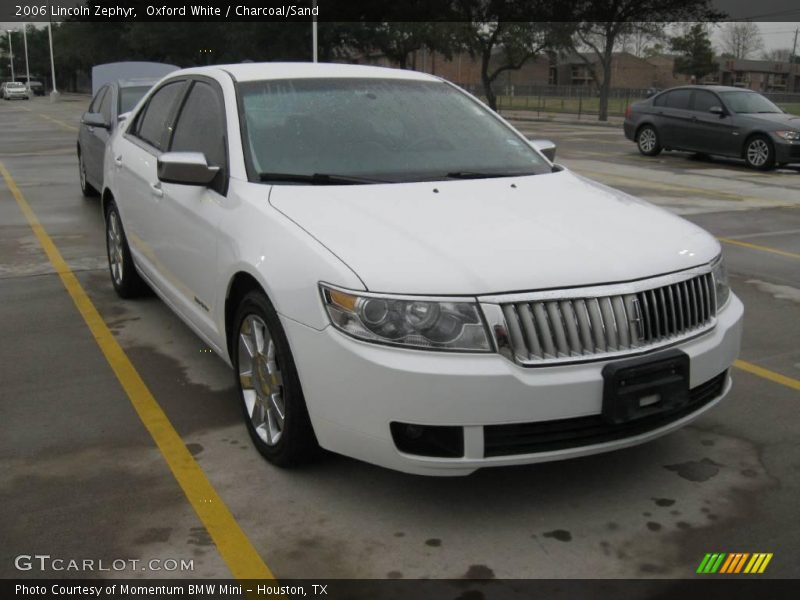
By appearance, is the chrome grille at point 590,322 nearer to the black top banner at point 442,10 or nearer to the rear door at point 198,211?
the rear door at point 198,211

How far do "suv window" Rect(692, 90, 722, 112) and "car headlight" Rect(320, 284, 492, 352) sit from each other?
1546cm

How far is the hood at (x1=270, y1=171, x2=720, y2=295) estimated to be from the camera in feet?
10.2

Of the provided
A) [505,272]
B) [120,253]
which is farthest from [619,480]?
[120,253]

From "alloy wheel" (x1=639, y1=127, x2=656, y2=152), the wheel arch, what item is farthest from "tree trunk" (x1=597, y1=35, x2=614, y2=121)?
the wheel arch

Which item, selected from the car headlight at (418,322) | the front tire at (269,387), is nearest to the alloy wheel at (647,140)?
the front tire at (269,387)

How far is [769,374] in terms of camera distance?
16.1 feet

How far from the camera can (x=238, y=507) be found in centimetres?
338

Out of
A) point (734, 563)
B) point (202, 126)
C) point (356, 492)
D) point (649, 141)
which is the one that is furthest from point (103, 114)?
point (649, 141)

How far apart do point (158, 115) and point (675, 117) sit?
14464mm

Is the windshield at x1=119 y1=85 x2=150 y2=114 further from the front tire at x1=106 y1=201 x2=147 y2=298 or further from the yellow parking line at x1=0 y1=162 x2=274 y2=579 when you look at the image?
the yellow parking line at x1=0 y1=162 x2=274 y2=579

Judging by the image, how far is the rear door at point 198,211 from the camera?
4141mm

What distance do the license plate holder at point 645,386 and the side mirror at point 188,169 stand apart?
2.08 meters

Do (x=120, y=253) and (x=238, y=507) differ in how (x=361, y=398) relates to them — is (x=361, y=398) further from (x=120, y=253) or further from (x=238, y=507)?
(x=120, y=253)

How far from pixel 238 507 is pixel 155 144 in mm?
2872
